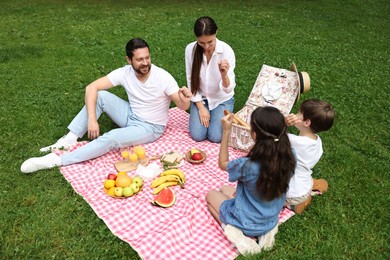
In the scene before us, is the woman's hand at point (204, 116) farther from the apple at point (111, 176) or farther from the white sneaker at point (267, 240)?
the white sneaker at point (267, 240)

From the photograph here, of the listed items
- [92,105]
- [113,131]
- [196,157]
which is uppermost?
[92,105]

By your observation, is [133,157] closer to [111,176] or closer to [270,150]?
[111,176]

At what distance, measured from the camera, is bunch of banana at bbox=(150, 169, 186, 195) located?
4.51m

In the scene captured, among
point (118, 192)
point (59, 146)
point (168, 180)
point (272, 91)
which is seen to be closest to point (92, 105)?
point (59, 146)

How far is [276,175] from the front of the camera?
3.26 meters

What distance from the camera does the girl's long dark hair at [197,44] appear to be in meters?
4.74

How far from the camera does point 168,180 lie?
4.61 meters

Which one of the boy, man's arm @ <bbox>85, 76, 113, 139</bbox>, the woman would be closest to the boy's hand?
the boy

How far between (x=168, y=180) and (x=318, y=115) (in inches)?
77.0

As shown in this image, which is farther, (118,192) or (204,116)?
(204,116)

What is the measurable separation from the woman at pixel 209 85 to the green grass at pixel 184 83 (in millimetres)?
1116

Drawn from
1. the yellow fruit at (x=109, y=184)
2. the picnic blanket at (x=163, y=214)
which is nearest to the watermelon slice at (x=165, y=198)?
the picnic blanket at (x=163, y=214)

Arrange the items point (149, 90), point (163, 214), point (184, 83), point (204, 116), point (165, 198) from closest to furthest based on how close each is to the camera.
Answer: point (163, 214) < point (165, 198) < point (149, 90) < point (204, 116) < point (184, 83)

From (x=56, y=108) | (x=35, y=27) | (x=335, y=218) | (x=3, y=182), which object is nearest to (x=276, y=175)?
(x=335, y=218)
